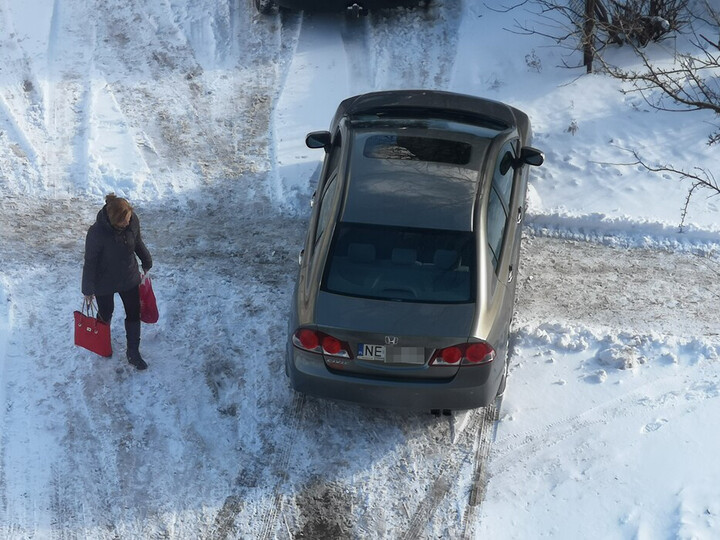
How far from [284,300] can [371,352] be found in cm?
203

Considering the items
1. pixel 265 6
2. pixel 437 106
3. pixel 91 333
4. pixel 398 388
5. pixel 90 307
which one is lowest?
pixel 91 333

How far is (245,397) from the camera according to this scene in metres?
7.23

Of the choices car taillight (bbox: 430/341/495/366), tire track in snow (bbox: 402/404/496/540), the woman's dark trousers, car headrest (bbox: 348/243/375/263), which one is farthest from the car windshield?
the woman's dark trousers

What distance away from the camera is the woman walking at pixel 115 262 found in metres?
6.78

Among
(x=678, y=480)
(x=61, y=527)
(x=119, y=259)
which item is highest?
(x=119, y=259)

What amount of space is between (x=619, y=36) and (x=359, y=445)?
22.3ft

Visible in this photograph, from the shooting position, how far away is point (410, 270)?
21.9ft

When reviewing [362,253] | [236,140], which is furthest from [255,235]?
[362,253]

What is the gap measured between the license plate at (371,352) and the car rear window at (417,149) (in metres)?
1.72

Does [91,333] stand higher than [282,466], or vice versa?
[91,333]

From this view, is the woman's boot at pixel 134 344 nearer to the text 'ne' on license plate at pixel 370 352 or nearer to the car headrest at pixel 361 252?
the car headrest at pixel 361 252

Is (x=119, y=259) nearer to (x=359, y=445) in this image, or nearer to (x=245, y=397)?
(x=245, y=397)

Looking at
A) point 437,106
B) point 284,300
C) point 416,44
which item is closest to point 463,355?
point 284,300

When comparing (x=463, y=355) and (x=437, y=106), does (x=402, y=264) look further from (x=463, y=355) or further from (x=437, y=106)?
(x=437, y=106)
